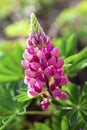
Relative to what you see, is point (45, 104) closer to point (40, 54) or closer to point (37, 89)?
point (37, 89)

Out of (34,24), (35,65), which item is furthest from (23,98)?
(34,24)

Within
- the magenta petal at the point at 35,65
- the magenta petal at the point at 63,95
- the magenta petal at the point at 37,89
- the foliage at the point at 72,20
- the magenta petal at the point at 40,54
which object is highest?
the foliage at the point at 72,20

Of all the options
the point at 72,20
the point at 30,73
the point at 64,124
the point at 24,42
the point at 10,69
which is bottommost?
the point at 64,124

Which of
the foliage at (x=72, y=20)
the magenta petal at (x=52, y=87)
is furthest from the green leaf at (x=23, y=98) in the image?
the foliage at (x=72, y=20)

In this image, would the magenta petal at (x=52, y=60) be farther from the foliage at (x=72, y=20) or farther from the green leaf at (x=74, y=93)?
the foliage at (x=72, y=20)

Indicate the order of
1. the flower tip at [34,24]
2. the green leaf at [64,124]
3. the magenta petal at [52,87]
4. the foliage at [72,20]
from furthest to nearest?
the foliage at [72,20], the green leaf at [64,124], the magenta petal at [52,87], the flower tip at [34,24]

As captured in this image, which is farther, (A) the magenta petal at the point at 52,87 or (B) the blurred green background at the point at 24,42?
(B) the blurred green background at the point at 24,42

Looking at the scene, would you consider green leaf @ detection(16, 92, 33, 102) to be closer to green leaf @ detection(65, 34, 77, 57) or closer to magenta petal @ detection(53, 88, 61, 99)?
magenta petal @ detection(53, 88, 61, 99)

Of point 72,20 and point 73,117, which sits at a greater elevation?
point 72,20

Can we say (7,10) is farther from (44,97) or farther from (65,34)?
(44,97)

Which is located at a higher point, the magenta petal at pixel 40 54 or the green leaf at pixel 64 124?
the magenta petal at pixel 40 54
